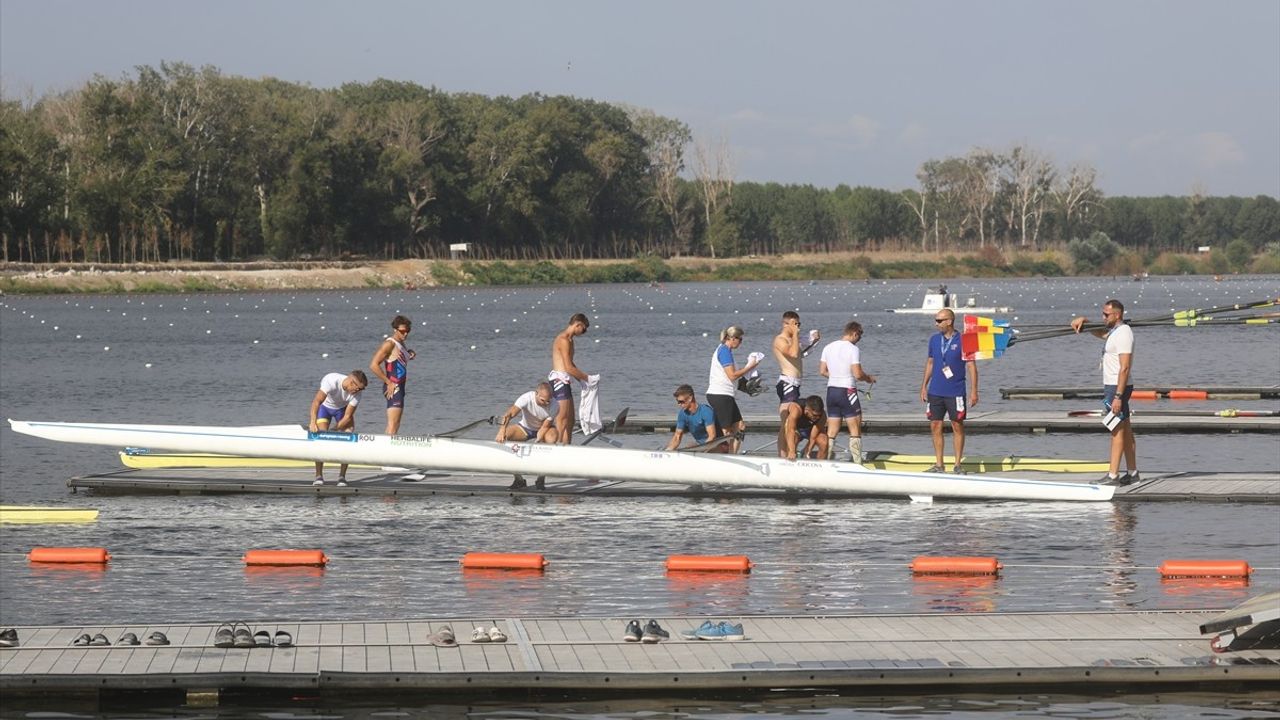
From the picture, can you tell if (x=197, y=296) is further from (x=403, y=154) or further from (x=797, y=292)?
(x=797, y=292)

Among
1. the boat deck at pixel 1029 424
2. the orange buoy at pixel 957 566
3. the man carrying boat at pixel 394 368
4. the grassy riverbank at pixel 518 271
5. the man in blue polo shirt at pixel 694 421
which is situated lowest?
the grassy riverbank at pixel 518 271

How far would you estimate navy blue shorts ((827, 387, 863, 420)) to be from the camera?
2089 cm

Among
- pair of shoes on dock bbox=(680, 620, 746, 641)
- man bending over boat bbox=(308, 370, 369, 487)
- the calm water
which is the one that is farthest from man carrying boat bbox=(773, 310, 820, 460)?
pair of shoes on dock bbox=(680, 620, 746, 641)

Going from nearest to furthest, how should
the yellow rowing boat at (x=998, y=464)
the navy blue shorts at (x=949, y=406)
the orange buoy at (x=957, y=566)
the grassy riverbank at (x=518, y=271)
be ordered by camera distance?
the orange buoy at (x=957, y=566) < the navy blue shorts at (x=949, y=406) < the yellow rowing boat at (x=998, y=464) < the grassy riverbank at (x=518, y=271)

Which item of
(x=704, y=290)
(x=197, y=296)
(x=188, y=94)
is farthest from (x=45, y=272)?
(x=704, y=290)

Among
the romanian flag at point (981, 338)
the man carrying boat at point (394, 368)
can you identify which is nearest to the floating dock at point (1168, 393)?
the romanian flag at point (981, 338)

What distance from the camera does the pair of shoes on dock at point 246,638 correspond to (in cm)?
1189

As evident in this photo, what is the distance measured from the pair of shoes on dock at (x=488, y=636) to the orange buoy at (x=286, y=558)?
506 cm

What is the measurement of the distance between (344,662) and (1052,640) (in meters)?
4.88

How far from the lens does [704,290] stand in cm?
13725

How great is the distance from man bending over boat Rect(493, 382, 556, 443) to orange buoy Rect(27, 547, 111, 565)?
5348 mm

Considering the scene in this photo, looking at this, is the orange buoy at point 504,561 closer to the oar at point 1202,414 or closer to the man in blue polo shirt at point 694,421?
the man in blue polo shirt at point 694,421

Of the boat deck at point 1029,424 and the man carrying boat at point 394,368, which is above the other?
the man carrying boat at point 394,368

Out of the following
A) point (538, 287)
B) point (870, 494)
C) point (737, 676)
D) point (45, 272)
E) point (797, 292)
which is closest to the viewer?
point (737, 676)
